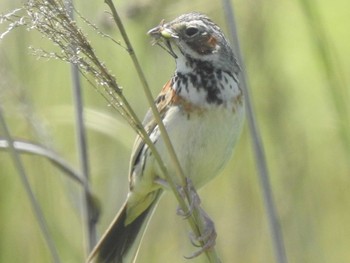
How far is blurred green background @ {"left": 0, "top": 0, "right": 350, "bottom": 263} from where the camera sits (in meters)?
2.87

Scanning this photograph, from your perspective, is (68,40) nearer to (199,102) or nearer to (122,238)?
(199,102)

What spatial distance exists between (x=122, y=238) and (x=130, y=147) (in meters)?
0.36

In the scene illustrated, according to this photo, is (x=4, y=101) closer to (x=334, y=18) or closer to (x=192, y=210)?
(x=192, y=210)

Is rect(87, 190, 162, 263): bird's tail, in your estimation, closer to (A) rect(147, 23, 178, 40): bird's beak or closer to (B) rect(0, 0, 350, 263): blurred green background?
(B) rect(0, 0, 350, 263): blurred green background

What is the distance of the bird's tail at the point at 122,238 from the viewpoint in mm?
2746

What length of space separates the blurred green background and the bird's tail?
74mm

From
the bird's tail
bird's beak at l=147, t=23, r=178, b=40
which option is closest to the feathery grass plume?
bird's beak at l=147, t=23, r=178, b=40

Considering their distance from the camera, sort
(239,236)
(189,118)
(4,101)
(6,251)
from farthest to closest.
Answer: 1. (239,236)
2. (6,251)
3. (4,101)
4. (189,118)

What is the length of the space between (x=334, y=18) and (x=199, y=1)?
2011 millimetres

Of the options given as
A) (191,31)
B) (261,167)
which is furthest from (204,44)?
(261,167)

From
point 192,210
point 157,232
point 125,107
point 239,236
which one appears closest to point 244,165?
point 239,236

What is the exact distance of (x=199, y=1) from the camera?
323cm

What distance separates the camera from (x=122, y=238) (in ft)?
9.33

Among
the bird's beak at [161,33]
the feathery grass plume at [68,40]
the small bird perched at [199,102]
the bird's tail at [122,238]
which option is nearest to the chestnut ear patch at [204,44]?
the small bird perched at [199,102]
